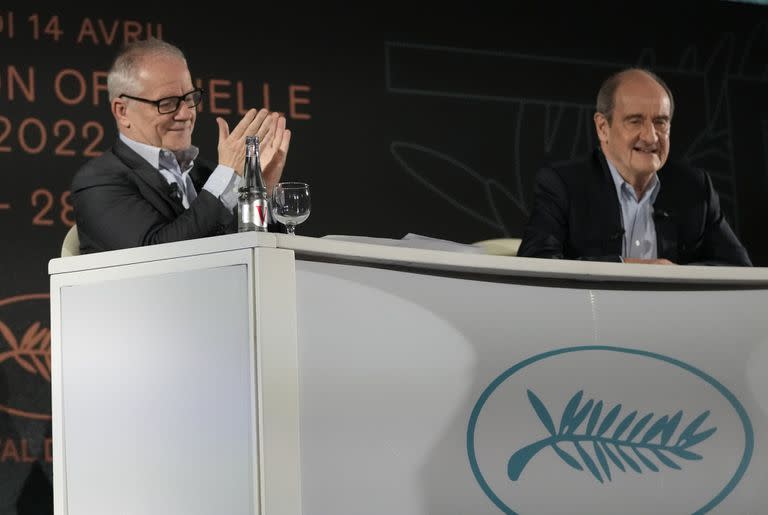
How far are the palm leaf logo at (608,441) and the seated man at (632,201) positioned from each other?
1.03 m

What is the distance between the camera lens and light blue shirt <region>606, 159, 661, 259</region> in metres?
3.68

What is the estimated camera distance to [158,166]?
3.38 metres

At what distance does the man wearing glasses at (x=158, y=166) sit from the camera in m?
2.99

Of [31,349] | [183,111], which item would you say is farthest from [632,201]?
[31,349]

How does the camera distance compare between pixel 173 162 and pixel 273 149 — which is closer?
pixel 273 149

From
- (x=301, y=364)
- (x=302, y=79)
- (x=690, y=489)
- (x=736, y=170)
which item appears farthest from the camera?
(x=736, y=170)

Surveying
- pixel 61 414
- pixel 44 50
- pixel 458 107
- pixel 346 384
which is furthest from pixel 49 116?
pixel 346 384

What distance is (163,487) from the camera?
7.08 ft

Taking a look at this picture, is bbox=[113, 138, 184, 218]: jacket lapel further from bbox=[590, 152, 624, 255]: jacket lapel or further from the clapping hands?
bbox=[590, 152, 624, 255]: jacket lapel

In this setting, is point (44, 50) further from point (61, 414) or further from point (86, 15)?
point (61, 414)

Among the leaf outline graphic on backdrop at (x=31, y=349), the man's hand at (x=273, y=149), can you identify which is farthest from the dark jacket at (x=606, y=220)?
the leaf outline graphic on backdrop at (x=31, y=349)

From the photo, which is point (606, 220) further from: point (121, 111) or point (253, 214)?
point (253, 214)

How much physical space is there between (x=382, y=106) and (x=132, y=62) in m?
1.80

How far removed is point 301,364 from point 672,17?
4.02 meters
